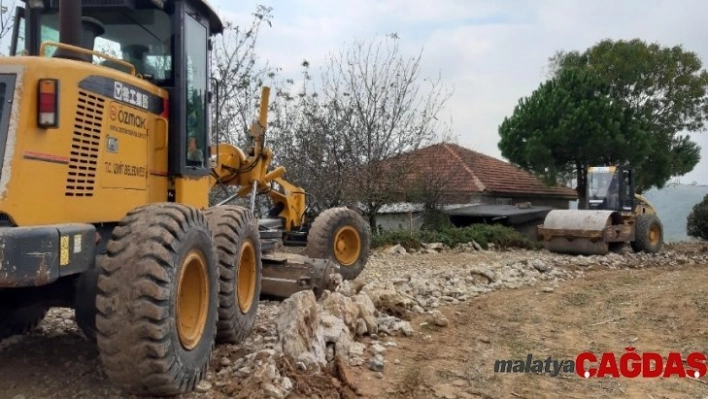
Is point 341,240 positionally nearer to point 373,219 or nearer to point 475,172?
point 373,219

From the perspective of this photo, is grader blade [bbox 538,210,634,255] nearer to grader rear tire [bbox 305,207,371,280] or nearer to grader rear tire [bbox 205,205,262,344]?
grader rear tire [bbox 305,207,371,280]

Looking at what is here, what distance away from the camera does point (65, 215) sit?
395cm

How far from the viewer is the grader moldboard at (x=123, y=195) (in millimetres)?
3682

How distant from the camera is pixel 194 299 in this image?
14.9 ft

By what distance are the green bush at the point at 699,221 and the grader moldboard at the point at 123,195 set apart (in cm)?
2816

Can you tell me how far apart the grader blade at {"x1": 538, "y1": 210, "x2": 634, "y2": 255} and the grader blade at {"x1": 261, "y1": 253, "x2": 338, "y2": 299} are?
11975 mm

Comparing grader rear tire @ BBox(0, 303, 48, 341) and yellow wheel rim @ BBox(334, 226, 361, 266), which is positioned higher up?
yellow wheel rim @ BBox(334, 226, 361, 266)

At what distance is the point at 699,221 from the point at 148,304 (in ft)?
99.9

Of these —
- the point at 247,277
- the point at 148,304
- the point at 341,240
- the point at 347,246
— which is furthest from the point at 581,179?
the point at 148,304

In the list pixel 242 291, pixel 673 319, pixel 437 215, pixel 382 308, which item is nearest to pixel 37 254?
pixel 242 291

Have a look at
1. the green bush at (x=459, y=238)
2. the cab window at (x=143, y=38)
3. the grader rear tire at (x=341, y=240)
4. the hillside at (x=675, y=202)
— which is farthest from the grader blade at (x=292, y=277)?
the hillside at (x=675, y=202)

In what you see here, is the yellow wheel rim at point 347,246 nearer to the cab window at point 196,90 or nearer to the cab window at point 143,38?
the cab window at point 196,90

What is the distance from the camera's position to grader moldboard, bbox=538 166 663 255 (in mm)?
17656

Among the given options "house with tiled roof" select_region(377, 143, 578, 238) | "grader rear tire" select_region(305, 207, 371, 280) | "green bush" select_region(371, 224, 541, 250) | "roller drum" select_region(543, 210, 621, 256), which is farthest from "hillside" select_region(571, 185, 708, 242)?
"grader rear tire" select_region(305, 207, 371, 280)
